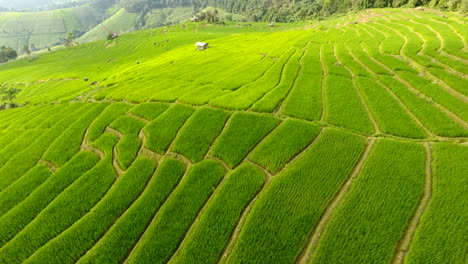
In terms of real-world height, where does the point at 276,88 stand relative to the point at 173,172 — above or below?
above

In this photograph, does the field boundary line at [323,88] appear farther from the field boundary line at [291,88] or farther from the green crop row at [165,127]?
the green crop row at [165,127]

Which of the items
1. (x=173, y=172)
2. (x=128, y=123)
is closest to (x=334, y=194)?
(x=173, y=172)

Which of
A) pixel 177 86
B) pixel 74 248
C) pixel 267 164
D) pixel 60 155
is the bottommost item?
pixel 74 248

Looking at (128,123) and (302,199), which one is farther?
(128,123)

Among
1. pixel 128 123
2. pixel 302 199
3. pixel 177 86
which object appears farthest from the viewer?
pixel 177 86

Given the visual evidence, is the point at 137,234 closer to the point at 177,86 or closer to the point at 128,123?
the point at 128,123

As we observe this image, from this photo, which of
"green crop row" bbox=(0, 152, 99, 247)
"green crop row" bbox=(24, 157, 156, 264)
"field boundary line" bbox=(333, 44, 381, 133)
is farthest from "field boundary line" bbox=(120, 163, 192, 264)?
"field boundary line" bbox=(333, 44, 381, 133)

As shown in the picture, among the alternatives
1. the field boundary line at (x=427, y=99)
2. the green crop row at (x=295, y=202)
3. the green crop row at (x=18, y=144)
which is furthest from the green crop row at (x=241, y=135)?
the green crop row at (x=18, y=144)
